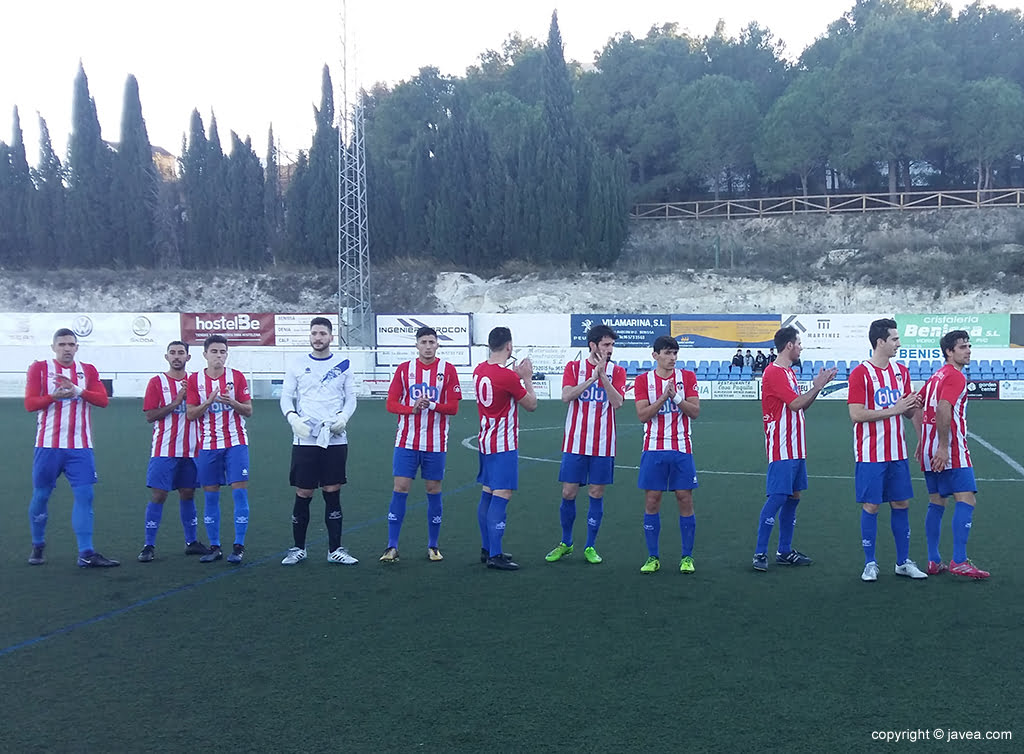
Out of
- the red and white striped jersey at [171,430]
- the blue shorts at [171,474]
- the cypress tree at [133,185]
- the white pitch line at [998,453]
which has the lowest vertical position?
the white pitch line at [998,453]

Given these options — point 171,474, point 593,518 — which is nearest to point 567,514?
point 593,518

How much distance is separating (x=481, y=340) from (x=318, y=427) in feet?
87.3

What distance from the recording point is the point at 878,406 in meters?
7.28

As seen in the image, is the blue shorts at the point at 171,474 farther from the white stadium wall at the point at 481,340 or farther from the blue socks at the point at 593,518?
the white stadium wall at the point at 481,340

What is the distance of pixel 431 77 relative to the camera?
6319 cm

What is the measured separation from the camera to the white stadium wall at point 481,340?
98.2ft

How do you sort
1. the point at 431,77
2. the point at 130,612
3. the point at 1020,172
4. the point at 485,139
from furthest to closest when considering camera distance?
the point at 431,77 < the point at 1020,172 < the point at 485,139 < the point at 130,612

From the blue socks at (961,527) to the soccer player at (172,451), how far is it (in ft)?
19.9

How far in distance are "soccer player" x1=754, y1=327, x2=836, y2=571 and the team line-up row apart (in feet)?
0.04

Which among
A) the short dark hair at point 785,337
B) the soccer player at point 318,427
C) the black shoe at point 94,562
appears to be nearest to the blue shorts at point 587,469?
the short dark hair at point 785,337

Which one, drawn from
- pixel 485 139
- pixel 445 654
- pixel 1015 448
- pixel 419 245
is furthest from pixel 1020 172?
pixel 445 654

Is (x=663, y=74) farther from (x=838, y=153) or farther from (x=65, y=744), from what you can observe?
(x=65, y=744)

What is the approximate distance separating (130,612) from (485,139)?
1681 inches

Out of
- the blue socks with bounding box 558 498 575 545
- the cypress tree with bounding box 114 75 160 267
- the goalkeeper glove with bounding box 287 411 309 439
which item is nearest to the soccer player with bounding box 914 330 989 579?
the blue socks with bounding box 558 498 575 545
